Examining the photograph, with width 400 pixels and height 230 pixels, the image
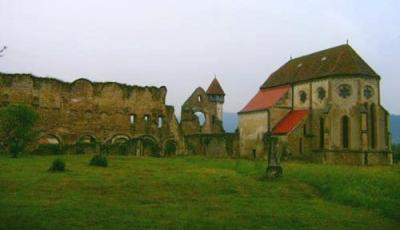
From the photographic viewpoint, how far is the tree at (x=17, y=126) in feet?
107

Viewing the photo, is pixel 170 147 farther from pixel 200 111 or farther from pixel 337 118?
pixel 337 118

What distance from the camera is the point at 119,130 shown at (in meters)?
46.8

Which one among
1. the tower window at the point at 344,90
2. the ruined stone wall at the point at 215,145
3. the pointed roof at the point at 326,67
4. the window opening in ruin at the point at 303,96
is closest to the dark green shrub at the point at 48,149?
the ruined stone wall at the point at 215,145

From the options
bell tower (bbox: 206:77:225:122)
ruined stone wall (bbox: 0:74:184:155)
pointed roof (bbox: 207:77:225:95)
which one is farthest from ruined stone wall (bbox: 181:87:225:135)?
ruined stone wall (bbox: 0:74:184:155)

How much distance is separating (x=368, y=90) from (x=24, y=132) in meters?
27.7

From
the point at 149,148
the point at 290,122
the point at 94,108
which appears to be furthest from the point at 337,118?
the point at 94,108

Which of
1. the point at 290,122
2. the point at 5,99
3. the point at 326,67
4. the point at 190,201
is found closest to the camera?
the point at 190,201

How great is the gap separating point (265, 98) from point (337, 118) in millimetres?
9071

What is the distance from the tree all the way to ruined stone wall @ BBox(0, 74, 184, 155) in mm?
8244

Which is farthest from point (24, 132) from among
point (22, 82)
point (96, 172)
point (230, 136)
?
point (230, 136)

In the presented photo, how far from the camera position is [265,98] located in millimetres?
48125

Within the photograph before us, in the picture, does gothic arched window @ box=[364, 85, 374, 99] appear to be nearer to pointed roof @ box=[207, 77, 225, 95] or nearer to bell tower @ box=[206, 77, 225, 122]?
bell tower @ box=[206, 77, 225, 122]

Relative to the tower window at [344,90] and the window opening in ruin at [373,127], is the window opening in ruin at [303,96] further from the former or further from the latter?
the window opening in ruin at [373,127]

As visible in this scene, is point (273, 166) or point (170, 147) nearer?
point (273, 166)
